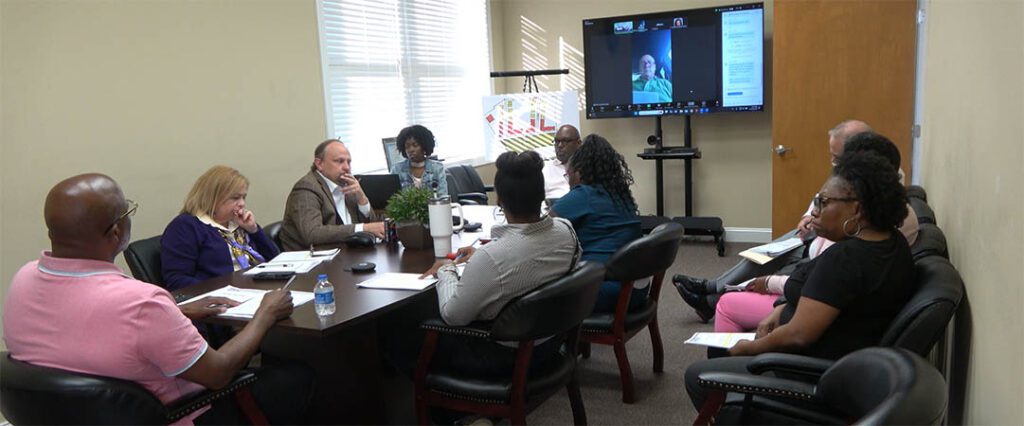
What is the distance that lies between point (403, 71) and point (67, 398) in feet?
14.4

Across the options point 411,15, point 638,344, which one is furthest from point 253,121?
point 638,344

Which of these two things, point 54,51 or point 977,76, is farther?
point 54,51

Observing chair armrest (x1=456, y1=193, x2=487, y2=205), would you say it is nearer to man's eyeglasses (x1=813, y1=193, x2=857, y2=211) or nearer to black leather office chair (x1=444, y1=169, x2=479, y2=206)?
black leather office chair (x1=444, y1=169, x2=479, y2=206)

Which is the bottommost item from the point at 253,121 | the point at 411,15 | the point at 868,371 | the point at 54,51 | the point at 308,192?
the point at 868,371

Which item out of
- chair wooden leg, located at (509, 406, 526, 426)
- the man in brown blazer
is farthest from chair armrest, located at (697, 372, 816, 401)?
the man in brown blazer

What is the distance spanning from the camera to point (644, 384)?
322 centimetres

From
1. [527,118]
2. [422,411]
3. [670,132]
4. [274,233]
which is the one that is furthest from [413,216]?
[670,132]

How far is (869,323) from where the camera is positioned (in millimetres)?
1922

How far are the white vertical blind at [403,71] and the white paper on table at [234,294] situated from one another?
99.2 inches

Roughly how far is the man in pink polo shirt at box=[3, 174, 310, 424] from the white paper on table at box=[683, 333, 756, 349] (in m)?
1.45

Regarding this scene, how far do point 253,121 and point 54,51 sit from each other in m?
1.16

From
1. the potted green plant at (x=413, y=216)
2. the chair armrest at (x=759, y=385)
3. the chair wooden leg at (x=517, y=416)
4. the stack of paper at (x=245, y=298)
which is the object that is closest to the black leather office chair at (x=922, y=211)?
the chair armrest at (x=759, y=385)

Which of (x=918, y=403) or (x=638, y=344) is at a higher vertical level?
(x=918, y=403)

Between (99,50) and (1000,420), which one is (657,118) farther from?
(1000,420)
